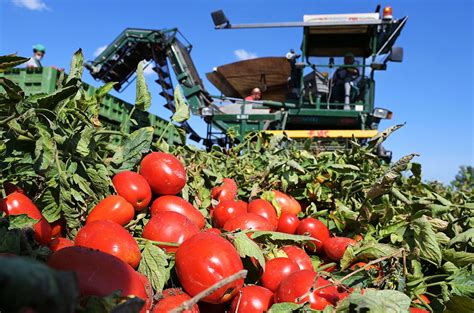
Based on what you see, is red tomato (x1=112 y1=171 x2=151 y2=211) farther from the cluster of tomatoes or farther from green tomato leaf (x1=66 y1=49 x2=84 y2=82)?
green tomato leaf (x1=66 y1=49 x2=84 y2=82)

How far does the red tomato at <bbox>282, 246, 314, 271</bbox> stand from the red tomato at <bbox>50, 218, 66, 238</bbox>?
78 cm

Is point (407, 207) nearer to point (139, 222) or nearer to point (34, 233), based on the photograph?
point (139, 222)

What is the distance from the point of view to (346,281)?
127 cm

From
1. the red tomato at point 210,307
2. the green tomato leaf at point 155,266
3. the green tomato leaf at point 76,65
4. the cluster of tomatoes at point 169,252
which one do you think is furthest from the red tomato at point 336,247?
the green tomato leaf at point 76,65

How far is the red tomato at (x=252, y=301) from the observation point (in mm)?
1173

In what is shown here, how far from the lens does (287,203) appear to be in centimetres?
216

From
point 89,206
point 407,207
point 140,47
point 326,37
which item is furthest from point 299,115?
point 89,206

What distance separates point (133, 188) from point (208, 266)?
0.52m

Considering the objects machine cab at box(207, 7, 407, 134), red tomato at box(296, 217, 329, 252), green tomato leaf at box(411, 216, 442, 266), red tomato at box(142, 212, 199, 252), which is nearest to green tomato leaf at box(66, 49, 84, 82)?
red tomato at box(142, 212, 199, 252)

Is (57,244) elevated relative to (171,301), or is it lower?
elevated

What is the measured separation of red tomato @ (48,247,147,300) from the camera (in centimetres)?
87

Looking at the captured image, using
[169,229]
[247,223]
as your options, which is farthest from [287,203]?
[169,229]

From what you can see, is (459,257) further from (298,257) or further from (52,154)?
(52,154)

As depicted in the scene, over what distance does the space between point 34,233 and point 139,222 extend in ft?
1.70
